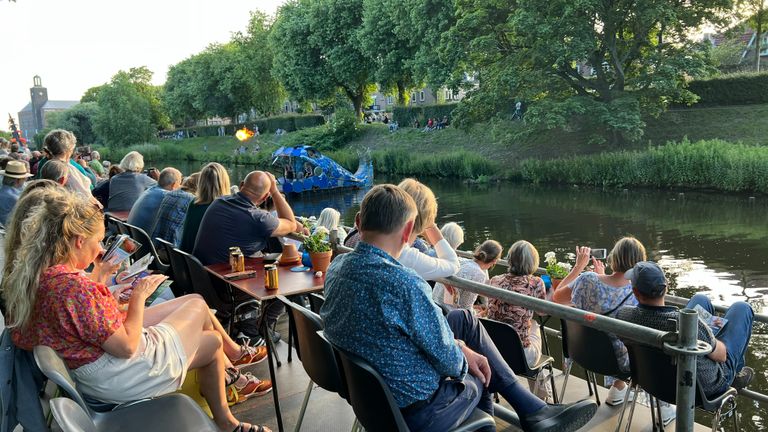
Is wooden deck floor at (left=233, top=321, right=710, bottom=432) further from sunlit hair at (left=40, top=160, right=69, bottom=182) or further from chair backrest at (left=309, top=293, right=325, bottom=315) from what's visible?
sunlit hair at (left=40, top=160, right=69, bottom=182)

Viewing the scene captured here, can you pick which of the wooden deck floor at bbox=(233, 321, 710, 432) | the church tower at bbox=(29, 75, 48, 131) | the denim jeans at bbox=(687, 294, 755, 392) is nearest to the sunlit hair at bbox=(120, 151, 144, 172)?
the wooden deck floor at bbox=(233, 321, 710, 432)

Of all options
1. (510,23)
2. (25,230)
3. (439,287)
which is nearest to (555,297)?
(439,287)

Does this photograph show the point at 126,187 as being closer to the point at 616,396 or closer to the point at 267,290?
the point at 267,290

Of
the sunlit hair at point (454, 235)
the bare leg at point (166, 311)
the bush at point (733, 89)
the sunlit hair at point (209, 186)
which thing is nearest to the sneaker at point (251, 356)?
the bare leg at point (166, 311)

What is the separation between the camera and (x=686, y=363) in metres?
2.15

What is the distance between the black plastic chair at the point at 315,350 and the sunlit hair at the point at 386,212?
54 cm

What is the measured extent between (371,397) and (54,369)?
1.11 m

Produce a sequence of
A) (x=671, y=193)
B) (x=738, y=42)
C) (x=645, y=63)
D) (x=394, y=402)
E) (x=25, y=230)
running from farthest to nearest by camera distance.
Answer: (x=738, y=42), (x=645, y=63), (x=671, y=193), (x=25, y=230), (x=394, y=402)

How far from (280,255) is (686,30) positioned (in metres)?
24.4

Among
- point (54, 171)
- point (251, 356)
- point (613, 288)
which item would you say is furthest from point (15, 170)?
point (613, 288)

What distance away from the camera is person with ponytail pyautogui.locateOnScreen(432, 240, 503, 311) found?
403 centimetres

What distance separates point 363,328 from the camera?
2.25 meters

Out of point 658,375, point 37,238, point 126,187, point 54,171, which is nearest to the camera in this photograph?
point 37,238

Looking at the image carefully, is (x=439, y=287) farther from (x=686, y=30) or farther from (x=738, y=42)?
(x=738, y=42)
